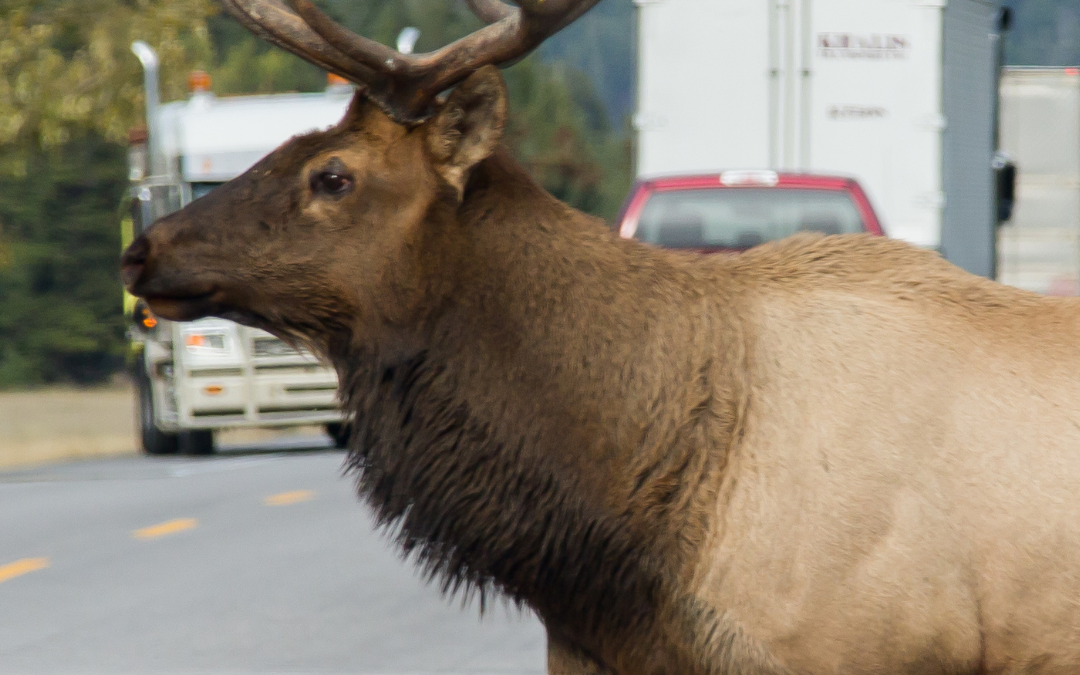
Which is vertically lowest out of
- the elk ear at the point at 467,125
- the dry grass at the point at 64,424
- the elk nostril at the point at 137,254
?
the dry grass at the point at 64,424

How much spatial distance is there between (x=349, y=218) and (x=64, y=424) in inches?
1060

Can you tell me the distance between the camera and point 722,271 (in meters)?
4.41

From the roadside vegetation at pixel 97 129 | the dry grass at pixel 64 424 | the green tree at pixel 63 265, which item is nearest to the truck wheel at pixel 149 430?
the dry grass at pixel 64 424

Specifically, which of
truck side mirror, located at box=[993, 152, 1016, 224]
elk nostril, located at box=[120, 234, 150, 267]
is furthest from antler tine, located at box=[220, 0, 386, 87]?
truck side mirror, located at box=[993, 152, 1016, 224]

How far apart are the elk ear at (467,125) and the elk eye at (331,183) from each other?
0.20 m

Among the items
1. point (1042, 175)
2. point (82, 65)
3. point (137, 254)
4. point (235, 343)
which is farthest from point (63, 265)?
point (137, 254)

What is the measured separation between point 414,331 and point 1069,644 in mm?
1544

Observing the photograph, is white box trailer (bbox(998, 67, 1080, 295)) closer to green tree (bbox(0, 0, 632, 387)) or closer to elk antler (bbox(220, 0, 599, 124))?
green tree (bbox(0, 0, 632, 387))

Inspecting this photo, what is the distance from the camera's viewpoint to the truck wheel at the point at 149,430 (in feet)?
64.0

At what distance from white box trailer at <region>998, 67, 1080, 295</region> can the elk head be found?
1796 centimetres

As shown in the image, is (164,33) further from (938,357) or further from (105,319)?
(105,319)

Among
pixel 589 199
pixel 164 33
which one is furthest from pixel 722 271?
pixel 589 199

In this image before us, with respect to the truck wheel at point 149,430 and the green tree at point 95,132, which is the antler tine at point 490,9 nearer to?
the green tree at point 95,132

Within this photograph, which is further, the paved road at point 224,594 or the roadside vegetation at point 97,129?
the roadside vegetation at point 97,129
